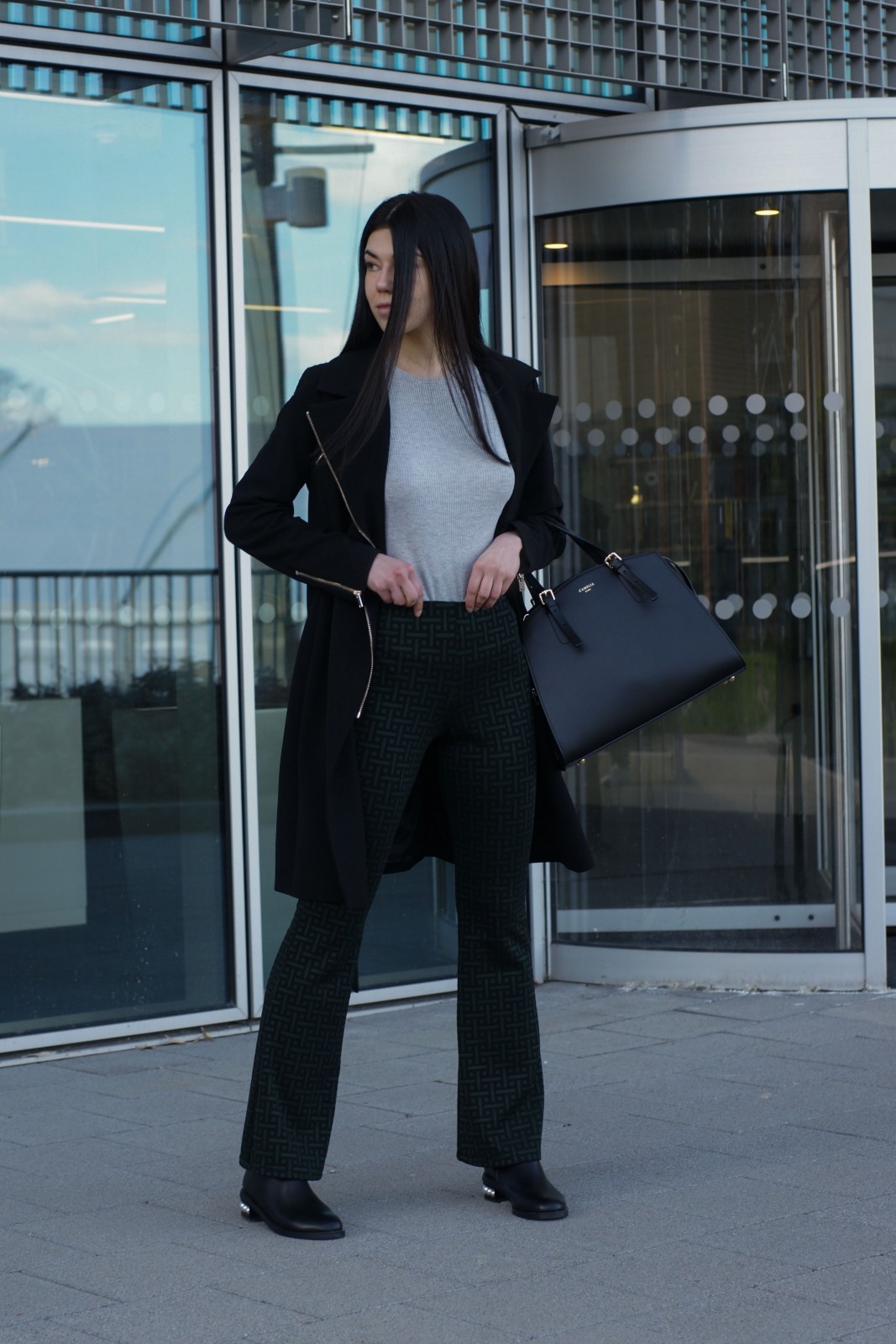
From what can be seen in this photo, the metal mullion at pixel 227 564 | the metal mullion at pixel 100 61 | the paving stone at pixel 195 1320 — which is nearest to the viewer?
the paving stone at pixel 195 1320

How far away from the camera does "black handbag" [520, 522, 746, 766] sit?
11.5 ft

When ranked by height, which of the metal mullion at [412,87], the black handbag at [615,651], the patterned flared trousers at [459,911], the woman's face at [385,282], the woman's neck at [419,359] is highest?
the metal mullion at [412,87]

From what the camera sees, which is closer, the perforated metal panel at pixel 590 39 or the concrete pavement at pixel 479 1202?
the concrete pavement at pixel 479 1202

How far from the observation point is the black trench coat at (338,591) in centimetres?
338

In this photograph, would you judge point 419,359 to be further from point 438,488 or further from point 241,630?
point 241,630

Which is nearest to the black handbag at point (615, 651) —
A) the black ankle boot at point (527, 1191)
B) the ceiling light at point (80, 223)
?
the black ankle boot at point (527, 1191)

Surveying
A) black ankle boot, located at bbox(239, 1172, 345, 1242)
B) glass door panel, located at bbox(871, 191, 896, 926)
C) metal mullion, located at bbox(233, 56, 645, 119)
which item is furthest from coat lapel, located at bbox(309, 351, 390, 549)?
glass door panel, located at bbox(871, 191, 896, 926)

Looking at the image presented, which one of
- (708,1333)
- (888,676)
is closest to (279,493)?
(708,1333)

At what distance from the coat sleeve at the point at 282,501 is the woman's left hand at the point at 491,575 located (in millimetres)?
229

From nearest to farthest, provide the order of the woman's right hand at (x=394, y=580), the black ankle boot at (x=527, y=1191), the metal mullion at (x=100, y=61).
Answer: the woman's right hand at (x=394, y=580)
the black ankle boot at (x=527, y=1191)
the metal mullion at (x=100, y=61)

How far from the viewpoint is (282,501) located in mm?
3527

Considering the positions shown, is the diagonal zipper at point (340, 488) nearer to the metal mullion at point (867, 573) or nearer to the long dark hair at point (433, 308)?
the long dark hair at point (433, 308)

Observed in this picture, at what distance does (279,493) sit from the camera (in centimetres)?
351

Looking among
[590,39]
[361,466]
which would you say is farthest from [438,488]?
[590,39]
